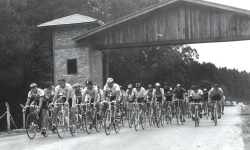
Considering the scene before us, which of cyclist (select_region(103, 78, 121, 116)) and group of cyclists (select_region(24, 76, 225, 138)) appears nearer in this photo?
group of cyclists (select_region(24, 76, 225, 138))

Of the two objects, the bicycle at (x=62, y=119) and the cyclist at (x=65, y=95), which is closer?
the bicycle at (x=62, y=119)

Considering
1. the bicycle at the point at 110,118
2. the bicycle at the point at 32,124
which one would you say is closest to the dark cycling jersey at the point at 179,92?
the bicycle at the point at 110,118

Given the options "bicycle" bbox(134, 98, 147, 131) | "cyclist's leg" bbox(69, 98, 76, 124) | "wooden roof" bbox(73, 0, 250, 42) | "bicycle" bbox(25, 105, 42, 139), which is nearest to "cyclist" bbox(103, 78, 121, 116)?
"cyclist's leg" bbox(69, 98, 76, 124)

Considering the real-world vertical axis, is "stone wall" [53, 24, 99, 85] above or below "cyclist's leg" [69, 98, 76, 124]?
above

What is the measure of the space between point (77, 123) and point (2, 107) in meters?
22.0

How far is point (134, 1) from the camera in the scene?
5178cm

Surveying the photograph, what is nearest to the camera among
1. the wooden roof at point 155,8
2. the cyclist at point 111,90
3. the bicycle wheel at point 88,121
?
the cyclist at point 111,90

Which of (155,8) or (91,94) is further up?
(155,8)

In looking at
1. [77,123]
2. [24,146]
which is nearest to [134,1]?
[77,123]

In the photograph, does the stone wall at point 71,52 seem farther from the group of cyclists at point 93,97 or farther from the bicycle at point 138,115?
the bicycle at point 138,115

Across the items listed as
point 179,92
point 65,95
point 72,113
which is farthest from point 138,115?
point 179,92

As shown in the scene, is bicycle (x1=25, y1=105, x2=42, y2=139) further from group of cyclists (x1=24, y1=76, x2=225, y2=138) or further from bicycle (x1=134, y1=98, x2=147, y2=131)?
bicycle (x1=134, y1=98, x2=147, y2=131)

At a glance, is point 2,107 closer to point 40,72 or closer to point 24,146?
point 40,72

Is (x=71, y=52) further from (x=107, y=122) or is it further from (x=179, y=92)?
(x=107, y=122)
